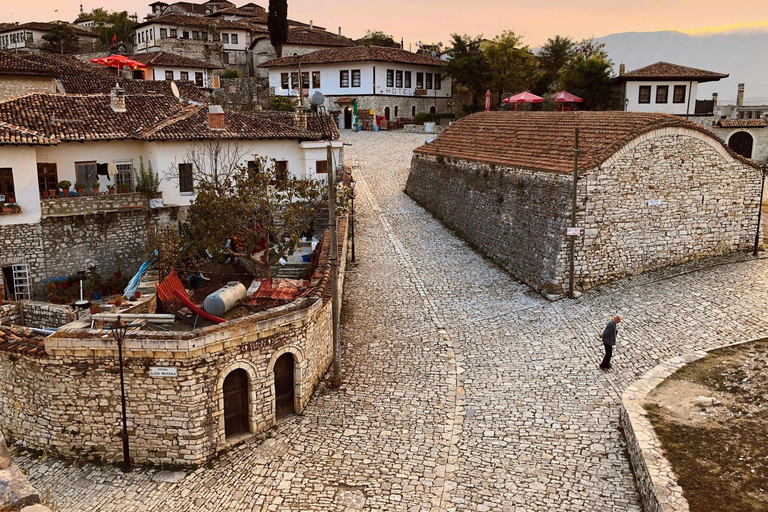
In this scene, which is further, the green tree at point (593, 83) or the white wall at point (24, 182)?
the green tree at point (593, 83)

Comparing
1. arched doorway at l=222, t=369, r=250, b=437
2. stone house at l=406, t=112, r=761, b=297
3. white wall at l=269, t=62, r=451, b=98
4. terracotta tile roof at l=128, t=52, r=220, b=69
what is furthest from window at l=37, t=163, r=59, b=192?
white wall at l=269, t=62, r=451, b=98

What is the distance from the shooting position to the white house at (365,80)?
161ft

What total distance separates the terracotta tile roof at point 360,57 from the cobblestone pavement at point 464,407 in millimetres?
31093

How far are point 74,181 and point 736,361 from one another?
21.6 meters

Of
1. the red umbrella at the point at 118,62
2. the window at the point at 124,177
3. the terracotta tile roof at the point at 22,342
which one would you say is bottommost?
the terracotta tile roof at the point at 22,342

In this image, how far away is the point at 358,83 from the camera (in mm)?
49406

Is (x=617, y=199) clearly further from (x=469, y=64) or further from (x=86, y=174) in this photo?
(x=469, y=64)

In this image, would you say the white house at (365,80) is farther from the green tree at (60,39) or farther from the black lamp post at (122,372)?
the black lamp post at (122,372)

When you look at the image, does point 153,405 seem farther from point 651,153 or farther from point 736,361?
point 651,153

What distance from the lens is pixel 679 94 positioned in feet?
130

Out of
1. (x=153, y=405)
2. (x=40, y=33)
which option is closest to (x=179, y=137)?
(x=153, y=405)

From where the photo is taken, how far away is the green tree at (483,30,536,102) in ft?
153

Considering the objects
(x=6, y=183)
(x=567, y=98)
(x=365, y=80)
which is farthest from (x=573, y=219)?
(x=365, y=80)

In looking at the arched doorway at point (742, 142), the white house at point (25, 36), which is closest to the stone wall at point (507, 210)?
the arched doorway at point (742, 142)
